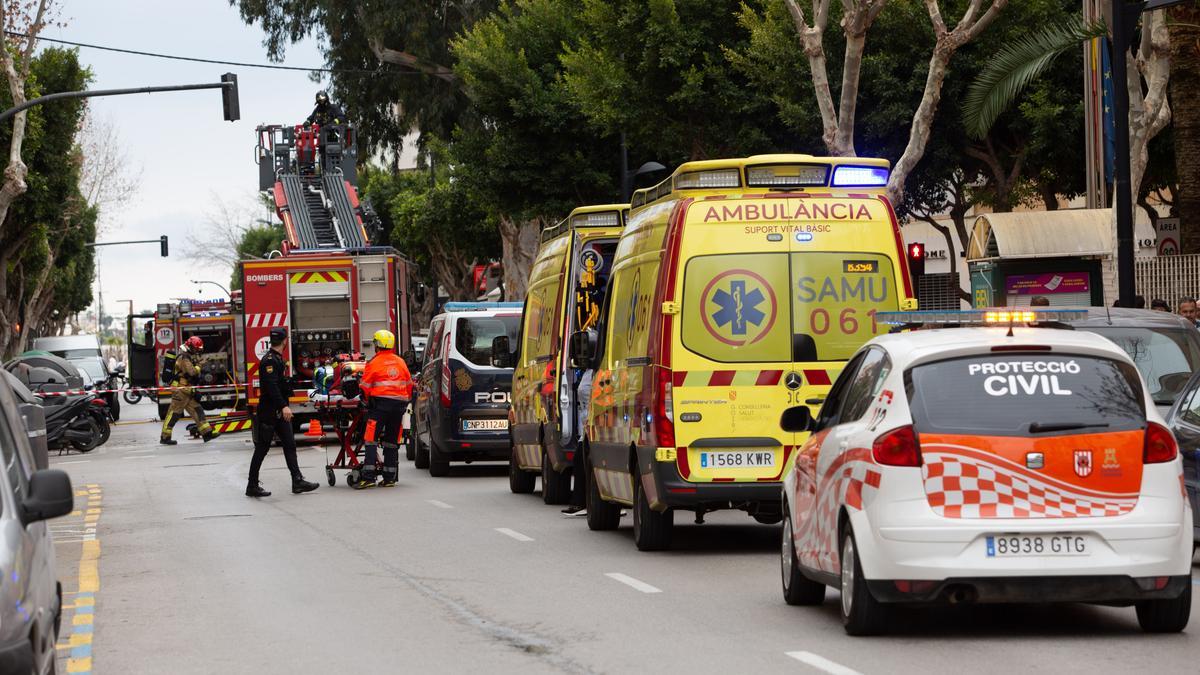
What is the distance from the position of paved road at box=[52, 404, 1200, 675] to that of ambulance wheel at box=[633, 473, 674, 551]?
105 millimetres

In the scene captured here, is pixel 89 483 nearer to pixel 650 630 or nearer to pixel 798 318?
pixel 798 318

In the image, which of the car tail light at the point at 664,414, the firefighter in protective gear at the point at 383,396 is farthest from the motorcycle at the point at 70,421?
the car tail light at the point at 664,414

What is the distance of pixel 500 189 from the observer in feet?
138

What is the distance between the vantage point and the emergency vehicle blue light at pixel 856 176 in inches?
531

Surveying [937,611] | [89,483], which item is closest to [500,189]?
[89,483]

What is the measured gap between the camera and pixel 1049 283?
2539 cm

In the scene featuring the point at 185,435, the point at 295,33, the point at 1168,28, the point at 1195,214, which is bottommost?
the point at 185,435

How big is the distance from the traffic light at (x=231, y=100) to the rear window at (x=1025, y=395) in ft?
81.0

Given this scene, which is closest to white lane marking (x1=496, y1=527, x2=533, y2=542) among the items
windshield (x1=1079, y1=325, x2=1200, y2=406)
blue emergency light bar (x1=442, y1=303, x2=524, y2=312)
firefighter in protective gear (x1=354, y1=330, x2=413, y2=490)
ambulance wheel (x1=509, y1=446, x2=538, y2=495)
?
ambulance wheel (x1=509, y1=446, x2=538, y2=495)

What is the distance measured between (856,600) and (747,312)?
4.22 metres

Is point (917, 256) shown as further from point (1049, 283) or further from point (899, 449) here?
point (899, 449)

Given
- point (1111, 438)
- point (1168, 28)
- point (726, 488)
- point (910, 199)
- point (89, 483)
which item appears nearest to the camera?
point (1111, 438)

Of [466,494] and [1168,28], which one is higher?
[1168,28]

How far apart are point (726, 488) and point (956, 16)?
2164 cm
